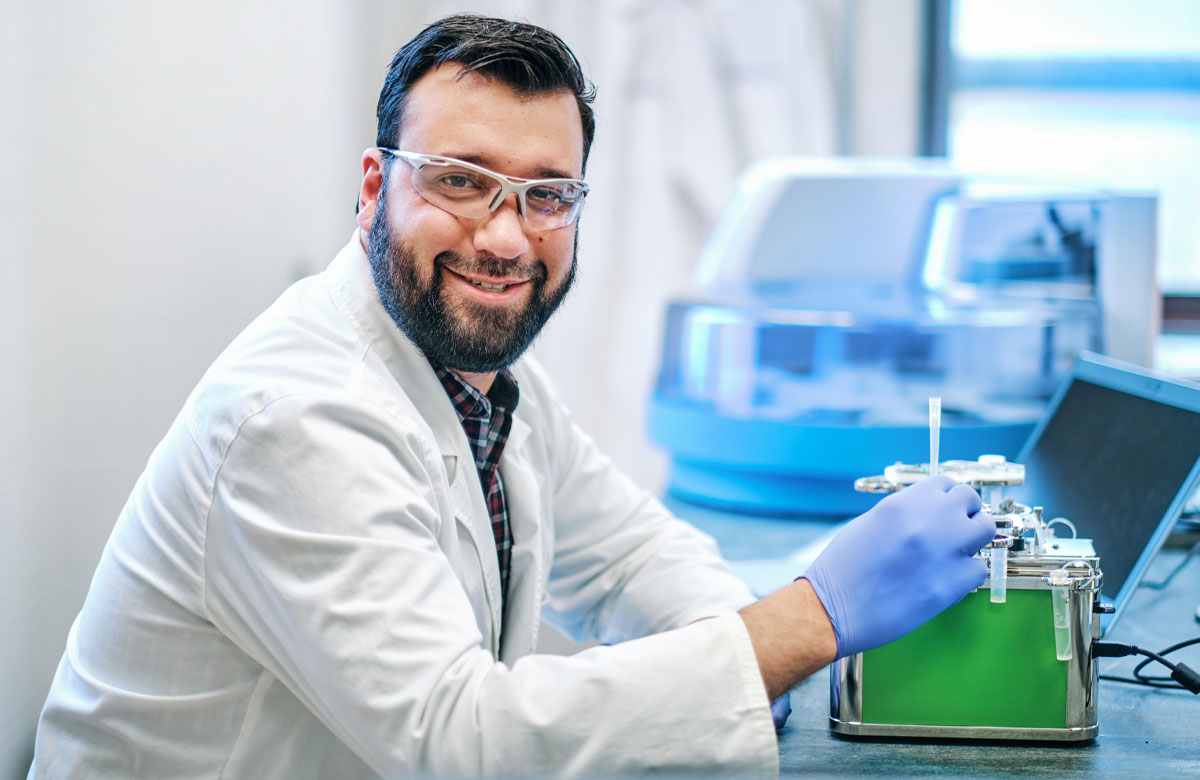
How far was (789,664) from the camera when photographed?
868 millimetres

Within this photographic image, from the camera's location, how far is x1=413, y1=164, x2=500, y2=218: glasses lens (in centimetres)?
104

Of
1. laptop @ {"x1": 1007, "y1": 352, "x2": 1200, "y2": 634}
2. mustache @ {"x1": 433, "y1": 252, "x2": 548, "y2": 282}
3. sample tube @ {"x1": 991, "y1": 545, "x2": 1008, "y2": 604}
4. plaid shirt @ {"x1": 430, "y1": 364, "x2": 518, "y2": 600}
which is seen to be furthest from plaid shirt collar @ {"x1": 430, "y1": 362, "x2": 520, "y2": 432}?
laptop @ {"x1": 1007, "y1": 352, "x2": 1200, "y2": 634}

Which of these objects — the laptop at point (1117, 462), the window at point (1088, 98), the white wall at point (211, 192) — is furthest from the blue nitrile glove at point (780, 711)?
the window at point (1088, 98)

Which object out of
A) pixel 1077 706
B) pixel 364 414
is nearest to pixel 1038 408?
pixel 1077 706

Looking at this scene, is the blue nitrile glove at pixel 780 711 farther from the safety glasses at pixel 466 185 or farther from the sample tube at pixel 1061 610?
the safety glasses at pixel 466 185

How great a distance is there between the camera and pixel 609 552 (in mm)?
1328

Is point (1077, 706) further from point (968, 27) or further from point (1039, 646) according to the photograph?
point (968, 27)

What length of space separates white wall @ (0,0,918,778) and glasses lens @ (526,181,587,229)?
67 cm

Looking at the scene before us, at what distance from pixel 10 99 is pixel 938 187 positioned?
4.92 feet

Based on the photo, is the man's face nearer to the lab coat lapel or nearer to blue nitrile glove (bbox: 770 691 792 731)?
the lab coat lapel

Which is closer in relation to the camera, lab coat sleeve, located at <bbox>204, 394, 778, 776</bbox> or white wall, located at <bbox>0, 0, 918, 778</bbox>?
lab coat sleeve, located at <bbox>204, 394, 778, 776</bbox>

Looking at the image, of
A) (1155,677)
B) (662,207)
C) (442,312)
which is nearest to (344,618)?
(442,312)

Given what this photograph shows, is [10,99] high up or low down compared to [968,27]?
down

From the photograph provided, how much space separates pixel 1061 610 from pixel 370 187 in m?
0.76
